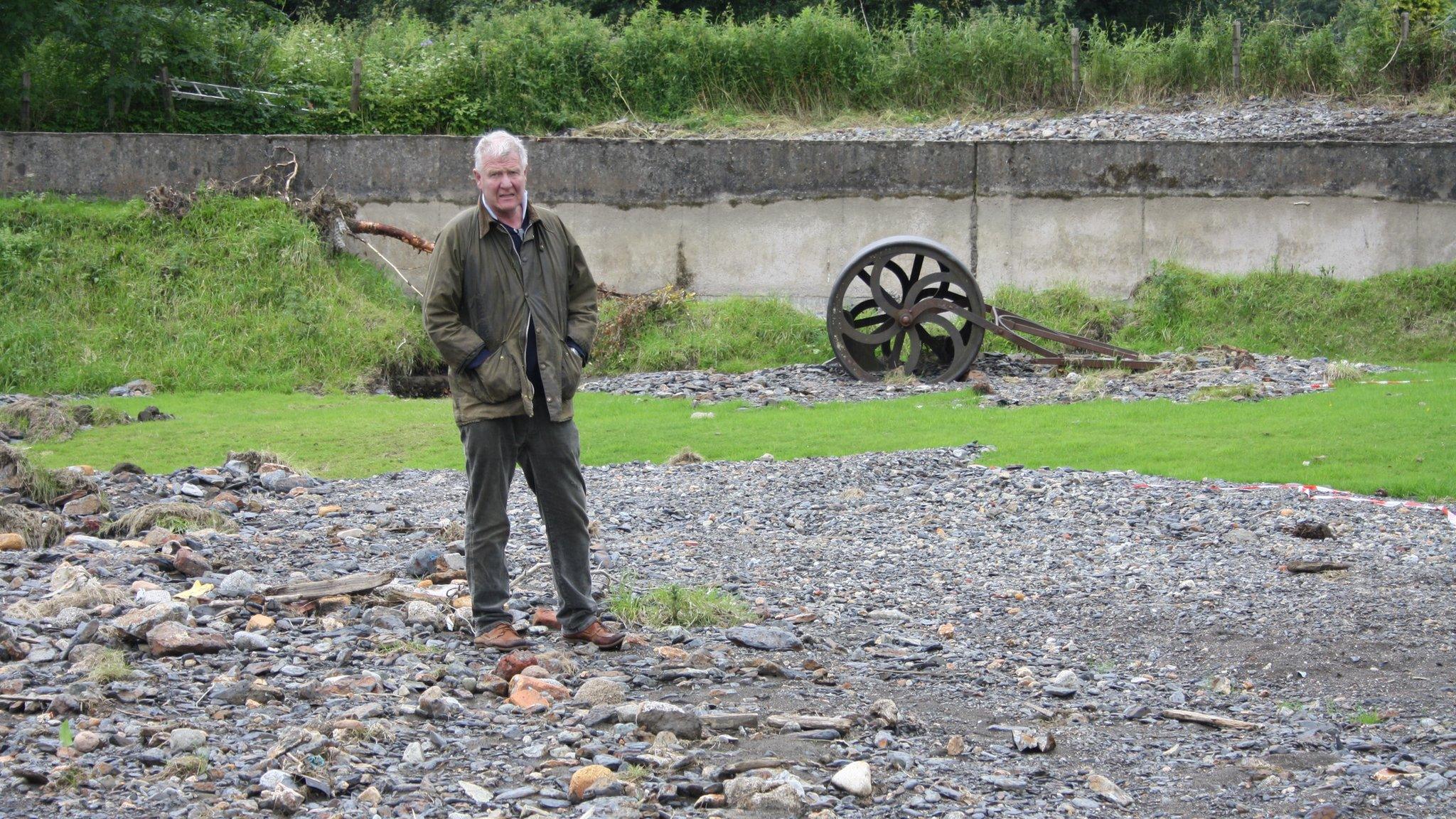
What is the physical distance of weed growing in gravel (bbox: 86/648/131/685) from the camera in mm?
4988

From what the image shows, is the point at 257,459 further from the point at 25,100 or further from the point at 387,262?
the point at 25,100

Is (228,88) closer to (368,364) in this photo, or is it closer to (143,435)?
(368,364)

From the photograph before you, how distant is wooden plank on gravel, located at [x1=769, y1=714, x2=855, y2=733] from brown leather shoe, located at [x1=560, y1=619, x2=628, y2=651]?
1107 millimetres

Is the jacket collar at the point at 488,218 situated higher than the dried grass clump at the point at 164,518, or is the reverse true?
the jacket collar at the point at 488,218

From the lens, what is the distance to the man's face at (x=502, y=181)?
18.1 ft

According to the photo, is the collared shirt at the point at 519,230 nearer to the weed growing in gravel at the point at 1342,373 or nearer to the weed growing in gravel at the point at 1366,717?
the weed growing in gravel at the point at 1366,717

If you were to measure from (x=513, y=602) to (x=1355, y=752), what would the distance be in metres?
3.65

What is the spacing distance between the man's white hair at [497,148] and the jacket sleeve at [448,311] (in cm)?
34

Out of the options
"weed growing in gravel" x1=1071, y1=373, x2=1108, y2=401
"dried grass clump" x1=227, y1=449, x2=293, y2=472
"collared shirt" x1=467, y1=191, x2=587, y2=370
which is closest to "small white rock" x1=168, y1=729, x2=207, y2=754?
"collared shirt" x1=467, y1=191, x2=587, y2=370

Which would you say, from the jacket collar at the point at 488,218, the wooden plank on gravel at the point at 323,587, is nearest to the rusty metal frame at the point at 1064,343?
the wooden plank on gravel at the point at 323,587

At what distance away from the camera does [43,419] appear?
1255 centimetres

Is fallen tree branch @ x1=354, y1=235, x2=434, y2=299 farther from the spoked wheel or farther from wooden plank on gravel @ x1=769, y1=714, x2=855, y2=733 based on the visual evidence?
wooden plank on gravel @ x1=769, y1=714, x2=855, y2=733

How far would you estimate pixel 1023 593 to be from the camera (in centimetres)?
715

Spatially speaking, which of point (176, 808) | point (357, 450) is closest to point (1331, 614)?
→ point (176, 808)
